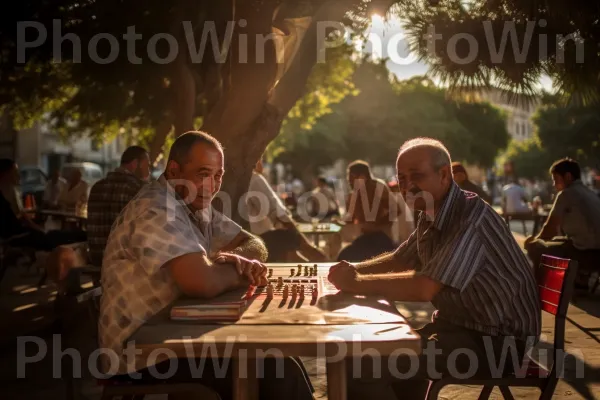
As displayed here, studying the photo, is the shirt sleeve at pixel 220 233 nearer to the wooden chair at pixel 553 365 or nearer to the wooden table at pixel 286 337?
the wooden table at pixel 286 337

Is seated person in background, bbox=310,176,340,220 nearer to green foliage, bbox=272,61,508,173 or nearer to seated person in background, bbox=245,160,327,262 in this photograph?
seated person in background, bbox=245,160,327,262

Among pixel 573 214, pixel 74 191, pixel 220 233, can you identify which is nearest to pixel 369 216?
pixel 573 214

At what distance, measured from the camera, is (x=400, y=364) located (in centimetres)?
307

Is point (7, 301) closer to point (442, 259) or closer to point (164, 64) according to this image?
point (164, 64)

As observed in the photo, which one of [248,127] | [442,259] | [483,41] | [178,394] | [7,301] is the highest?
[483,41]

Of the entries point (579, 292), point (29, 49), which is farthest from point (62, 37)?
point (579, 292)

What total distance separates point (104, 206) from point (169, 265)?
14.9ft

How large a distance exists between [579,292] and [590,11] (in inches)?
170

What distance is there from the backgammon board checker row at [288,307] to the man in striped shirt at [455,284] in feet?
0.51

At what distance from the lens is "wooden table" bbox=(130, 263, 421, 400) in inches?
86.7

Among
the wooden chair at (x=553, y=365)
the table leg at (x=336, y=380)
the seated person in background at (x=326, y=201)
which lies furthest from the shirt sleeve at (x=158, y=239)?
the seated person in background at (x=326, y=201)

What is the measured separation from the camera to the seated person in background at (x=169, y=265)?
271 centimetres

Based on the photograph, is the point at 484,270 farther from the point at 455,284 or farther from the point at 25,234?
the point at 25,234

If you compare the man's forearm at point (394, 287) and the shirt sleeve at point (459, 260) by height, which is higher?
the shirt sleeve at point (459, 260)
